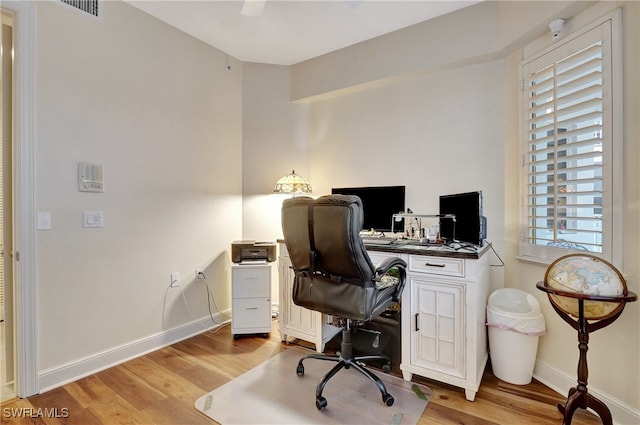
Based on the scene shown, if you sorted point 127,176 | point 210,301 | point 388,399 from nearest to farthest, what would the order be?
point 388,399 < point 127,176 < point 210,301

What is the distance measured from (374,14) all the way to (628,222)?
2.25 metres

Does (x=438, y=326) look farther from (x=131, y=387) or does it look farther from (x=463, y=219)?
(x=131, y=387)

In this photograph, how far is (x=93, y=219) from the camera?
219 cm

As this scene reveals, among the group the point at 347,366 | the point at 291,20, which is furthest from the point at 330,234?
the point at 291,20

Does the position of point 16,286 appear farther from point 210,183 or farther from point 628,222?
point 628,222

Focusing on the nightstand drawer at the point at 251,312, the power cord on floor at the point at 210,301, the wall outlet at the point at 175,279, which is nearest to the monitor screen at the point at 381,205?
the nightstand drawer at the point at 251,312

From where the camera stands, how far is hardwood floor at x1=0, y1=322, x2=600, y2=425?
5.64 feet

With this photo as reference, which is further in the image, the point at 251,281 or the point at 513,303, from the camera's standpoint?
the point at 251,281

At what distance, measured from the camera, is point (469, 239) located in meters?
2.18

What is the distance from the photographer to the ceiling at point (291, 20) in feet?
7.91

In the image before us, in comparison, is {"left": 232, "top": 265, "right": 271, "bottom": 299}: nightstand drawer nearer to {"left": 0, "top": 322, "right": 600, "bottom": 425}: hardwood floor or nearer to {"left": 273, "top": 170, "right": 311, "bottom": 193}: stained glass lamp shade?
{"left": 0, "top": 322, "right": 600, "bottom": 425}: hardwood floor

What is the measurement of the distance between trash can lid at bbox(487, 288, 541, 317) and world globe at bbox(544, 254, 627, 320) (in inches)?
16.7

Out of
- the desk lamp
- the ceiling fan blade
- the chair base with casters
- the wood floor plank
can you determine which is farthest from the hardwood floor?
the ceiling fan blade

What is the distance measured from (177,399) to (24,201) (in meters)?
1.52
